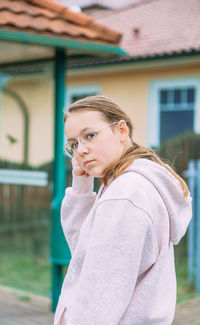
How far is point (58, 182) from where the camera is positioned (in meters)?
4.70

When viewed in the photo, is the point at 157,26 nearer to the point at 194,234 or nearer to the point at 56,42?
the point at 194,234

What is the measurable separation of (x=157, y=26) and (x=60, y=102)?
25.4 feet

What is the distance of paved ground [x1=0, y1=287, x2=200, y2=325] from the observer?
4.55 metres

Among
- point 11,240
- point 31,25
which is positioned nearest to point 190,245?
point 11,240

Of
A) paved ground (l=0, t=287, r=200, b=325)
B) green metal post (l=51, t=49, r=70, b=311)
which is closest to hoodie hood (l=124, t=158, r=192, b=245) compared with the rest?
green metal post (l=51, t=49, r=70, b=311)

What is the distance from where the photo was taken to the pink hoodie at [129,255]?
4.51 ft

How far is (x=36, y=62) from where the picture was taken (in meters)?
5.09

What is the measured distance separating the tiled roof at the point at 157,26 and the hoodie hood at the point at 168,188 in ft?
26.5

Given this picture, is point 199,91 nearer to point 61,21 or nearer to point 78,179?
point 61,21

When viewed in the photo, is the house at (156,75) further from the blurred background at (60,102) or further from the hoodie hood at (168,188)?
the hoodie hood at (168,188)

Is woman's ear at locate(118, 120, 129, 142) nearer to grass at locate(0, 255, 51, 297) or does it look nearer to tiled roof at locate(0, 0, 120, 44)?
tiled roof at locate(0, 0, 120, 44)

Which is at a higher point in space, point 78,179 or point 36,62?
point 36,62

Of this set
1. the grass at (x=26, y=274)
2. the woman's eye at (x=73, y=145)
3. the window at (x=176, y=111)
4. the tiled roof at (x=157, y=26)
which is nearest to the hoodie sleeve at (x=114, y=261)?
the woman's eye at (x=73, y=145)

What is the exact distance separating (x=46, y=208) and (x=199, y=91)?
4.60 m
